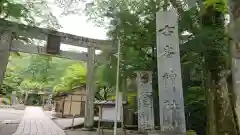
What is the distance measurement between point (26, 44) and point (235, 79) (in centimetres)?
1049

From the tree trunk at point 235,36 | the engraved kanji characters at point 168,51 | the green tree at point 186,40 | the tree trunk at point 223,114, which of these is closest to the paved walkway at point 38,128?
the green tree at point 186,40

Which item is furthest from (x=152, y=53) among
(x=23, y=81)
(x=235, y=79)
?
(x=23, y=81)

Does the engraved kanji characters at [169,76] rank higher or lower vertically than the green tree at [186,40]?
lower

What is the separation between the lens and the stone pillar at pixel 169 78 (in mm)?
6168

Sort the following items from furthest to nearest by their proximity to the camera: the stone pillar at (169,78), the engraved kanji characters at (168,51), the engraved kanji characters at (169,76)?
the engraved kanji characters at (168,51) → the engraved kanji characters at (169,76) → the stone pillar at (169,78)

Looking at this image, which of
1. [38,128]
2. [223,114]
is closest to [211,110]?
[223,114]

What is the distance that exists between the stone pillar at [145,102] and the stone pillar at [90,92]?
2.93m

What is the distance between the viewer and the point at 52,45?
442 inches

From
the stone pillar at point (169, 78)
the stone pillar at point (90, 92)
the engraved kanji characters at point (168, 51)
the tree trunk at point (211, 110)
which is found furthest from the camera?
the stone pillar at point (90, 92)

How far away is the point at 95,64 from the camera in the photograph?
1202 cm

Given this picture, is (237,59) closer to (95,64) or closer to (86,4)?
(86,4)

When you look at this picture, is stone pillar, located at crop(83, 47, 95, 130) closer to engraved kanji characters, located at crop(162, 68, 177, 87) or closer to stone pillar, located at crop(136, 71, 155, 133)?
stone pillar, located at crop(136, 71, 155, 133)

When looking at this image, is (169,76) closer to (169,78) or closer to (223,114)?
(169,78)

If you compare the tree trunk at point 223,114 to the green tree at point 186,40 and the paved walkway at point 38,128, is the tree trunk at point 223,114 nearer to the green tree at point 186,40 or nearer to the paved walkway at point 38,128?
the green tree at point 186,40
